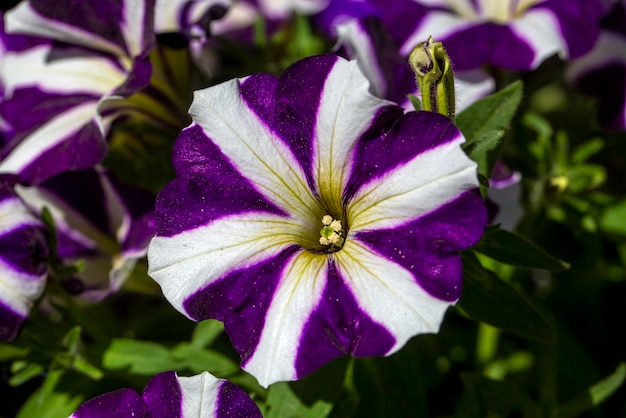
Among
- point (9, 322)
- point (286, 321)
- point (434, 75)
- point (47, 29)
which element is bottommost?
point (9, 322)

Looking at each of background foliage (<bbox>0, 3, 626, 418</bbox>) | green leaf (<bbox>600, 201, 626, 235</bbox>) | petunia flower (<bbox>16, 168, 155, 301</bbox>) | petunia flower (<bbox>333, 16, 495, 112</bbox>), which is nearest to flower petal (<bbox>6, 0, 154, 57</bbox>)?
background foliage (<bbox>0, 3, 626, 418</bbox>)

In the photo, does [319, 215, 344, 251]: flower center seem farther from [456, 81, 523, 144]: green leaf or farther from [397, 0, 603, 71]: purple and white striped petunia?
[397, 0, 603, 71]: purple and white striped petunia

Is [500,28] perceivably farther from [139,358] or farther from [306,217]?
[139,358]

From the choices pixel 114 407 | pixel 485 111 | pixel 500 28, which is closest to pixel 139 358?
pixel 114 407

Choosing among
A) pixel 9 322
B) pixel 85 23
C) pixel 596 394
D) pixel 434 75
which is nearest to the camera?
pixel 434 75

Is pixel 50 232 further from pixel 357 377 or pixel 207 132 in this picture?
pixel 357 377

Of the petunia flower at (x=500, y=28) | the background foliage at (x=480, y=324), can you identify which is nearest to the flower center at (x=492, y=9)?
the petunia flower at (x=500, y=28)

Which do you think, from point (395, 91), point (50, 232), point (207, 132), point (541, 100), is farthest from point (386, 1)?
point (541, 100)

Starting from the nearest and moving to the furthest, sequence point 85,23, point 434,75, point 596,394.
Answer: point 434,75 < point 596,394 < point 85,23
